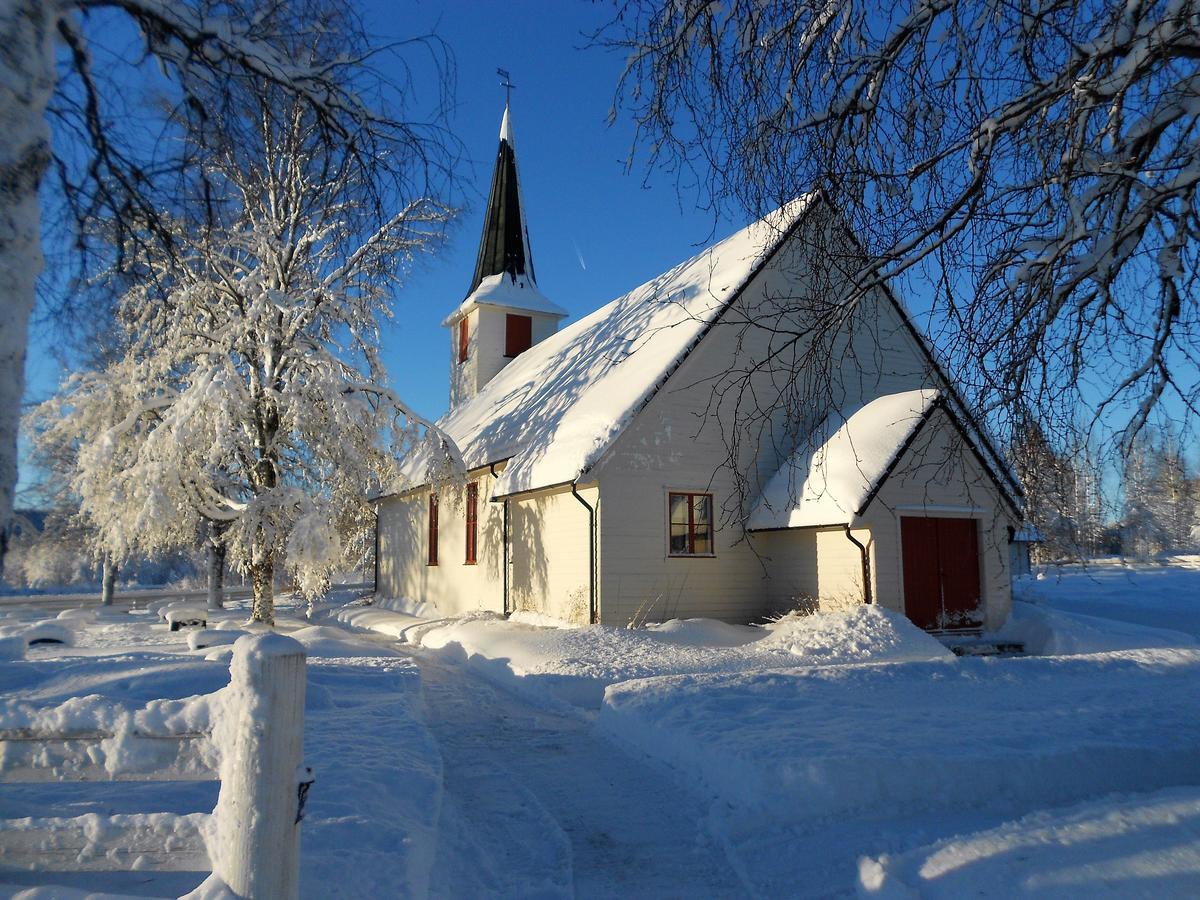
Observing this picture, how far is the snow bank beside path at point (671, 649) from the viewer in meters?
10.4

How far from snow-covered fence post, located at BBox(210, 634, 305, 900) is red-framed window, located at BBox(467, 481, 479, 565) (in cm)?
1648

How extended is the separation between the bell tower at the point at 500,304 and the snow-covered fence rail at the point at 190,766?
25.4m

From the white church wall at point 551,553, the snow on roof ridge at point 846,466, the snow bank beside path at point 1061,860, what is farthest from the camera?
the white church wall at point 551,553

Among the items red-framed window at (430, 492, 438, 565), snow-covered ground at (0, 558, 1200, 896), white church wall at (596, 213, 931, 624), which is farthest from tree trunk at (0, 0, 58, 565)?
red-framed window at (430, 492, 438, 565)

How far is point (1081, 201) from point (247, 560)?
56.1 feet

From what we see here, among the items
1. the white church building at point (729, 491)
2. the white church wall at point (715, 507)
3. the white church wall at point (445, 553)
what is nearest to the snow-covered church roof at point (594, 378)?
the white church building at point (729, 491)

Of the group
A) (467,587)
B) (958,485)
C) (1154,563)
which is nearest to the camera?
(958,485)

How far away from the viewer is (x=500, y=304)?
92.2 feet

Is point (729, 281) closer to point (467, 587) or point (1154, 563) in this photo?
Answer: point (467, 587)

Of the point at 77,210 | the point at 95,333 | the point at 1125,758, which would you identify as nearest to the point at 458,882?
the point at 95,333

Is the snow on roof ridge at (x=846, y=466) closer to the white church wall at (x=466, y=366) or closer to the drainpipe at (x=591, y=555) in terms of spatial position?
the drainpipe at (x=591, y=555)

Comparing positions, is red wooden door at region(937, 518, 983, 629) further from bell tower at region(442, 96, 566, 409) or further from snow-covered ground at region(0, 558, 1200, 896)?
bell tower at region(442, 96, 566, 409)

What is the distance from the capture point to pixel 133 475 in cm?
1578

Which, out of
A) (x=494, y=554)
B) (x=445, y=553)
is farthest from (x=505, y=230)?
(x=494, y=554)
